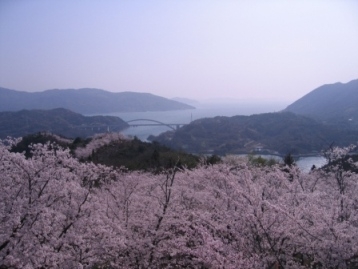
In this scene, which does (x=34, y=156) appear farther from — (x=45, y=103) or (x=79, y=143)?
(x=45, y=103)

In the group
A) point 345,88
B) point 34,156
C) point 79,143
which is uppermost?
point 345,88

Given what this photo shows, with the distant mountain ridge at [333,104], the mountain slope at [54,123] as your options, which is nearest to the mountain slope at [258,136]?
the distant mountain ridge at [333,104]

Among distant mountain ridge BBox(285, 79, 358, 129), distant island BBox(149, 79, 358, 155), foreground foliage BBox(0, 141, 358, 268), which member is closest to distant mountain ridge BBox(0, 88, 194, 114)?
distant mountain ridge BBox(285, 79, 358, 129)

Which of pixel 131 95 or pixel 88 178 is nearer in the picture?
pixel 88 178

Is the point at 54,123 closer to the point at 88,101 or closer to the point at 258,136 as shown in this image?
the point at 258,136

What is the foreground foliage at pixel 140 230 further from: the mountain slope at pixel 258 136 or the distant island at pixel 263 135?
the mountain slope at pixel 258 136

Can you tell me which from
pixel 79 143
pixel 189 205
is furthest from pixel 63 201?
pixel 79 143

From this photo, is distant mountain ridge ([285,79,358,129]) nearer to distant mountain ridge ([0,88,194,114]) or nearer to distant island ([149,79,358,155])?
distant island ([149,79,358,155])
